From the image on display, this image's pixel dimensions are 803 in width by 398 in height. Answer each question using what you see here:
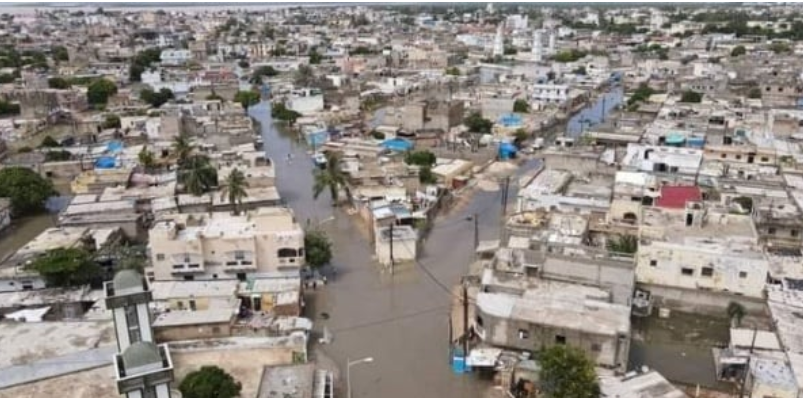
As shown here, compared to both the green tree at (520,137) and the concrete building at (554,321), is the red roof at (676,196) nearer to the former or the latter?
the concrete building at (554,321)

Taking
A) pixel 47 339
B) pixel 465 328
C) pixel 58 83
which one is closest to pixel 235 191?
pixel 47 339

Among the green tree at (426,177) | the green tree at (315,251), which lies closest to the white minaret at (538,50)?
the green tree at (426,177)

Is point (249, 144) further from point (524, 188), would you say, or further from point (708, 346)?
point (708, 346)

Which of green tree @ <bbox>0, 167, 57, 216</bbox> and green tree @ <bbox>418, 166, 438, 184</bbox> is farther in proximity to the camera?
green tree @ <bbox>418, 166, 438, 184</bbox>

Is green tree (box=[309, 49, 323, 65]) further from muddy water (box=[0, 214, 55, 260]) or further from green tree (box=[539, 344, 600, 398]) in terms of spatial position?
green tree (box=[539, 344, 600, 398])

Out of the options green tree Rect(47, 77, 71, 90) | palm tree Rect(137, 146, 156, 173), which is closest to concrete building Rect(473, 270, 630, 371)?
palm tree Rect(137, 146, 156, 173)
